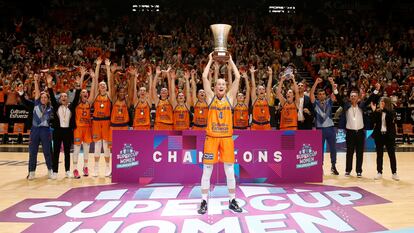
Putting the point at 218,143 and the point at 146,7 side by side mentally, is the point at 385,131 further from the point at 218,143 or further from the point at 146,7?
the point at 146,7

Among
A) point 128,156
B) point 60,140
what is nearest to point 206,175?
point 128,156

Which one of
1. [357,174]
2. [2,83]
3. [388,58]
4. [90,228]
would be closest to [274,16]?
[388,58]

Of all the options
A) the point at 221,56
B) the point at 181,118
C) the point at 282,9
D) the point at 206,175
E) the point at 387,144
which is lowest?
the point at 206,175

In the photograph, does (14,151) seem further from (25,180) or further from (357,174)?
(357,174)

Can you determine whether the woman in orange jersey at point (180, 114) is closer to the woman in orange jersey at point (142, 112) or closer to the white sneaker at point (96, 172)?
the woman in orange jersey at point (142, 112)

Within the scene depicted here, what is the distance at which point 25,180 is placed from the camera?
873cm

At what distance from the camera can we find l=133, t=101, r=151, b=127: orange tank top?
29.6 feet

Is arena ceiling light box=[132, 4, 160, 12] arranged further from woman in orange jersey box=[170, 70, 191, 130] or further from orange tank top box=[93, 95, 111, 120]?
orange tank top box=[93, 95, 111, 120]

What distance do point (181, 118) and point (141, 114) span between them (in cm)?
85

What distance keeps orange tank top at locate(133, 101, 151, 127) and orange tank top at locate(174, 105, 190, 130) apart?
602 millimetres

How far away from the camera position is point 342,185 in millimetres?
8297

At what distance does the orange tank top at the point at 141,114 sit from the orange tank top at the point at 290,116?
115 inches

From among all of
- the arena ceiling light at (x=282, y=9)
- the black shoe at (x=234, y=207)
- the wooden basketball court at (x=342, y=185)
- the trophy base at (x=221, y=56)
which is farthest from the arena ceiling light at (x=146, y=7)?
the black shoe at (x=234, y=207)

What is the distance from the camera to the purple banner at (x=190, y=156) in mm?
8320
